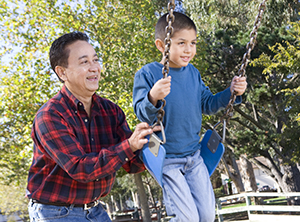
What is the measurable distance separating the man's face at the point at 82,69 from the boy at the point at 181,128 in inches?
11.5

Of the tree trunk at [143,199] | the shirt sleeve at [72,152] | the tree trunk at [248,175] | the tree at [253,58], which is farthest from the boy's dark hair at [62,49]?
the tree trunk at [248,175]

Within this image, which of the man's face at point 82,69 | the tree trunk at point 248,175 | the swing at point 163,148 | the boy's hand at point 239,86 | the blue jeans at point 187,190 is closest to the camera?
the swing at point 163,148

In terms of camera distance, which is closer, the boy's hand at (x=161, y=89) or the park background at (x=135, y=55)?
the boy's hand at (x=161, y=89)

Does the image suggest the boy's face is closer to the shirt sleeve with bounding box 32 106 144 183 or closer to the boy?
the boy

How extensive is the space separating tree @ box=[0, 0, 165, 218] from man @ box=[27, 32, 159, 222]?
A: 27.5ft

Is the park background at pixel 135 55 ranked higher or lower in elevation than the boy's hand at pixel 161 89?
higher

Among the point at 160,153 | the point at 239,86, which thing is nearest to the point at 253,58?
the point at 239,86

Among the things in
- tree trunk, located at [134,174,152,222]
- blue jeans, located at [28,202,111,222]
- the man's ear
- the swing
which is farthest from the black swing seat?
tree trunk, located at [134,174,152,222]

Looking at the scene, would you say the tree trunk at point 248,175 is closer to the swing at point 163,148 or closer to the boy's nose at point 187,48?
the swing at point 163,148

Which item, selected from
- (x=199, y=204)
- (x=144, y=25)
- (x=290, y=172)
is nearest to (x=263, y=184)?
(x=290, y=172)

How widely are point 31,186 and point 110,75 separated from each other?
10227 mm

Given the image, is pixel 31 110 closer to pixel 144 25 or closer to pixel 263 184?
pixel 144 25

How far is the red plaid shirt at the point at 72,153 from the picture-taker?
1871mm

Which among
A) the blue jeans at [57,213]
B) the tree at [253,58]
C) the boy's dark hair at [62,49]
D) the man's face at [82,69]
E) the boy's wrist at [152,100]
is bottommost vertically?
the blue jeans at [57,213]
